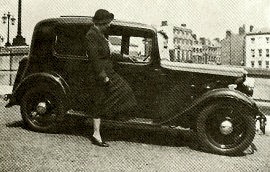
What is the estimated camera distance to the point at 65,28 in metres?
6.88

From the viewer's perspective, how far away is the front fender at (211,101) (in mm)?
6018

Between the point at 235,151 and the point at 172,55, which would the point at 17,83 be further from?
the point at 235,151

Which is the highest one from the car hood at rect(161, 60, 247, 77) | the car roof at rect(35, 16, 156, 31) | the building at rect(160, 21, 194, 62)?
the car roof at rect(35, 16, 156, 31)

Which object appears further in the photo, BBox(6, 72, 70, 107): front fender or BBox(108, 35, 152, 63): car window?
BBox(6, 72, 70, 107): front fender

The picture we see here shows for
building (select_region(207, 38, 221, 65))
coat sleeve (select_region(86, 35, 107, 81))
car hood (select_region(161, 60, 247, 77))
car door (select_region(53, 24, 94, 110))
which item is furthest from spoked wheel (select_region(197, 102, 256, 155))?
building (select_region(207, 38, 221, 65))

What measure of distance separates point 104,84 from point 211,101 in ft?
5.34

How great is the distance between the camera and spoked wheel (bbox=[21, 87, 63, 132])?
6.80 m

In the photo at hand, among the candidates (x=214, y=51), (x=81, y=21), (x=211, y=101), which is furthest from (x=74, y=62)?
(x=214, y=51)

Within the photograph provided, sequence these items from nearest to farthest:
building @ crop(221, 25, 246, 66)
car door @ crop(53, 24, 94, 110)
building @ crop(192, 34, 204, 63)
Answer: car door @ crop(53, 24, 94, 110), building @ crop(221, 25, 246, 66), building @ crop(192, 34, 204, 63)

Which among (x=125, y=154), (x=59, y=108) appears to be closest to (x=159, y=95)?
(x=125, y=154)

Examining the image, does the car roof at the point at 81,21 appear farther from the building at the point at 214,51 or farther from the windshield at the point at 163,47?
the building at the point at 214,51

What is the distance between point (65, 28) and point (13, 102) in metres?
1.55

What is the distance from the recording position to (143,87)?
21.5 feet

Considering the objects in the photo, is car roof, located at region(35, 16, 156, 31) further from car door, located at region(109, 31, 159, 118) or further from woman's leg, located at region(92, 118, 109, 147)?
woman's leg, located at region(92, 118, 109, 147)
